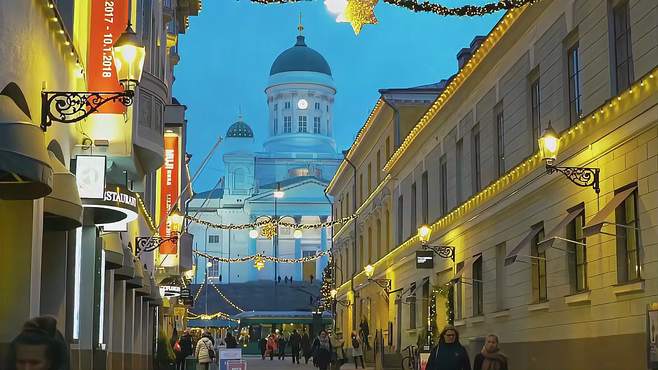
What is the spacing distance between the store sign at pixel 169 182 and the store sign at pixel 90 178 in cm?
1737

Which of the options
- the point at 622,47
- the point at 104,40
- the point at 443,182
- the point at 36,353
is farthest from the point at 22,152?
the point at 443,182

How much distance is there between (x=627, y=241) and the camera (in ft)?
55.3

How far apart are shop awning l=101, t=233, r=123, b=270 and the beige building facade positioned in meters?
7.31

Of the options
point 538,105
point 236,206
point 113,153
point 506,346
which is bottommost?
point 506,346

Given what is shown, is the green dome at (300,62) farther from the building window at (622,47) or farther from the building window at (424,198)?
the building window at (622,47)

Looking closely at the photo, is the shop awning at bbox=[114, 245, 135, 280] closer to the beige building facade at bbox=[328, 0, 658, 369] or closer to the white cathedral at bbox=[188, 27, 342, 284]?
the beige building facade at bbox=[328, 0, 658, 369]

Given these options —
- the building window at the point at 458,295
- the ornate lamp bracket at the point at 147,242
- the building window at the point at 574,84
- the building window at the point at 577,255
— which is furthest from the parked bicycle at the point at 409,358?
the building window at the point at 574,84

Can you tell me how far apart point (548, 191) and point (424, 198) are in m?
14.5

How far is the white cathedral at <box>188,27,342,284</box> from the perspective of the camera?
124812 mm

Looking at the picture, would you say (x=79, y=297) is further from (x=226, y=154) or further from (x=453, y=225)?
(x=226, y=154)

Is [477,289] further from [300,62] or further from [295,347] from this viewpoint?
[300,62]

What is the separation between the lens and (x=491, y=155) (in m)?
25.9

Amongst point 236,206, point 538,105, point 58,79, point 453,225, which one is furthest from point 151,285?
point 236,206

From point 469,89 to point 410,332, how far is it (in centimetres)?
1132
